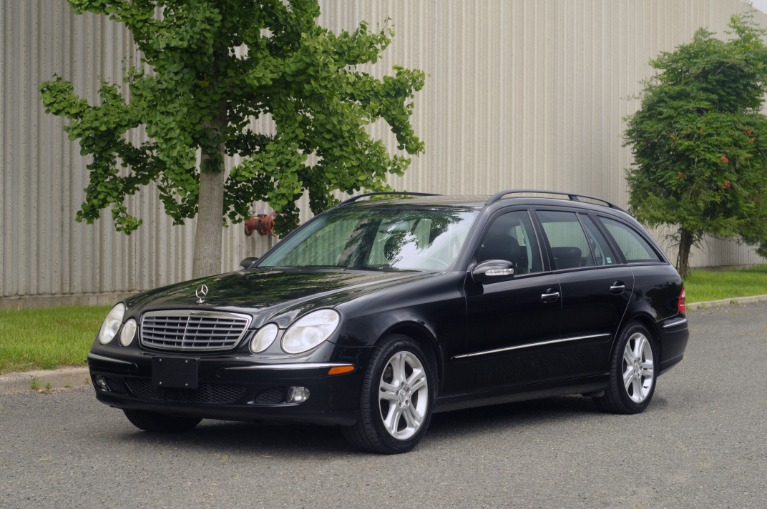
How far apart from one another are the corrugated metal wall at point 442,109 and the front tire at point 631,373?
375 inches

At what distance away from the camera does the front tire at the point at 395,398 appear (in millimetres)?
6895

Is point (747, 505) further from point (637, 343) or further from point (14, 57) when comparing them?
point (14, 57)

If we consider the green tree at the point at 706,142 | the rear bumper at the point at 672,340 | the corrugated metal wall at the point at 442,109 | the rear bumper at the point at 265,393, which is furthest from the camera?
the green tree at the point at 706,142

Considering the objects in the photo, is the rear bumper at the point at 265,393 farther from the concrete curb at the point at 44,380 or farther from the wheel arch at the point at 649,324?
the concrete curb at the point at 44,380

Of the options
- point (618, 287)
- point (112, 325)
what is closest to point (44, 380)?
point (112, 325)

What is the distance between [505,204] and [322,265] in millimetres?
1359

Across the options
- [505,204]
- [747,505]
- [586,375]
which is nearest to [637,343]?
[586,375]

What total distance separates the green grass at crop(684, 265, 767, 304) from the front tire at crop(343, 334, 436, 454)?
613 inches

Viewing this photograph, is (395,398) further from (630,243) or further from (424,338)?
(630,243)

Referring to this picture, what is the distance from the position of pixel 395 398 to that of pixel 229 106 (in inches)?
312

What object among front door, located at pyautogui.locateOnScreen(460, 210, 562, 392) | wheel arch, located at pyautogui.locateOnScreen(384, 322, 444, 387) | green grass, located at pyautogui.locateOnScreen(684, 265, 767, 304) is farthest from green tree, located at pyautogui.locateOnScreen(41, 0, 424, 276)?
green grass, located at pyautogui.locateOnScreen(684, 265, 767, 304)

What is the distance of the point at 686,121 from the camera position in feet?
93.6

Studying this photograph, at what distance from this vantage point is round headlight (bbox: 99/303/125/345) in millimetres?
7438

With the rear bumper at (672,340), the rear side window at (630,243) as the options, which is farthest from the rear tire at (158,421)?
the rear bumper at (672,340)
